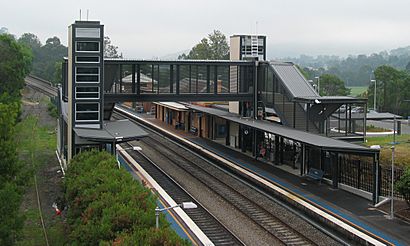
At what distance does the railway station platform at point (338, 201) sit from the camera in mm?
20625

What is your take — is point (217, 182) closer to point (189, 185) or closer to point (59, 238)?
point (189, 185)

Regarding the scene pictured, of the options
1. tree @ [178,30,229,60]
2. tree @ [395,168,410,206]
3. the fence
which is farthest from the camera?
tree @ [178,30,229,60]

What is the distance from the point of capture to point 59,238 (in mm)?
21797

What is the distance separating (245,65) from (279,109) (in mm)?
5171

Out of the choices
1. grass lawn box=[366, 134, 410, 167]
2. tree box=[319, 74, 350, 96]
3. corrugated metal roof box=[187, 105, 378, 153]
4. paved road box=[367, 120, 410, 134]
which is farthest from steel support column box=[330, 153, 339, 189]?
tree box=[319, 74, 350, 96]

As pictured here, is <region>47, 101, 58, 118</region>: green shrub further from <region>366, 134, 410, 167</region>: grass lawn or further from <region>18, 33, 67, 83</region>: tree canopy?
<region>366, 134, 410, 167</region>: grass lawn

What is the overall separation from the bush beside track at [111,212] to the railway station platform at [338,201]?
899 cm

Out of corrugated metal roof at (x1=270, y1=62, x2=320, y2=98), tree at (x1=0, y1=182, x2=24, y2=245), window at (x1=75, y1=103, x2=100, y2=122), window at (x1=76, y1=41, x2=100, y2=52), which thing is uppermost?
window at (x1=76, y1=41, x2=100, y2=52)

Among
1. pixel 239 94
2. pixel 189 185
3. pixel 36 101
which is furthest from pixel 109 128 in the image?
pixel 36 101

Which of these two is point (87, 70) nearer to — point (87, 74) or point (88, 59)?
point (87, 74)

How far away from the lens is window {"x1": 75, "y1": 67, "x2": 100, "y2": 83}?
32875 mm

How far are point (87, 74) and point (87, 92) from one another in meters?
1.10

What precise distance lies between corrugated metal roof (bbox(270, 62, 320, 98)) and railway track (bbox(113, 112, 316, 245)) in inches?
300

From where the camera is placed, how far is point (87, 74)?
33.0m
